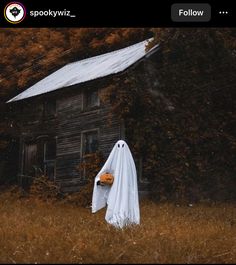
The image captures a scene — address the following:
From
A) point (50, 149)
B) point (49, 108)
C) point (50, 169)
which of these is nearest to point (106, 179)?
point (50, 169)

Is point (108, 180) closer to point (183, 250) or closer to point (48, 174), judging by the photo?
point (183, 250)

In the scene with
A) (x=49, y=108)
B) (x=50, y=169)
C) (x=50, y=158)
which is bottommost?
(x=50, y=169)

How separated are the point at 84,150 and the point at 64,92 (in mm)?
2966

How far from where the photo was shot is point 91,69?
77.7 ft

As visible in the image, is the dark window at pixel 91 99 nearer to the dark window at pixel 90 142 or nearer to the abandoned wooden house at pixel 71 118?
the abandoned wooden house at pixel 71 118

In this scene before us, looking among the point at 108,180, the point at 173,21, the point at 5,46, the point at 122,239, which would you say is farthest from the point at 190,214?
the point at 5,46

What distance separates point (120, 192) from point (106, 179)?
42cm

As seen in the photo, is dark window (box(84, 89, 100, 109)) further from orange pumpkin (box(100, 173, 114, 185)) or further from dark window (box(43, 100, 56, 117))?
orange pumpkin (box(100, 173, 114, 185))

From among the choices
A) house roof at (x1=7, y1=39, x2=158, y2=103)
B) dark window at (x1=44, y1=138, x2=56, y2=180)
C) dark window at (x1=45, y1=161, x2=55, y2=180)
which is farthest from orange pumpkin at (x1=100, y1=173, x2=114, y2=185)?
dark window at (x1=45, y1=161, x2=55, y2=180)

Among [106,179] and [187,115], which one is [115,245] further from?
[187,115]

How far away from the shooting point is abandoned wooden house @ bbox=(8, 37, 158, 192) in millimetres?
20891

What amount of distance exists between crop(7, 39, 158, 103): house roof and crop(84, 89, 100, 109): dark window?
2.31 feet

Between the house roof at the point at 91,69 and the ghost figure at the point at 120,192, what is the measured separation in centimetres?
866

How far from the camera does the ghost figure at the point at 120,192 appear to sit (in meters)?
11.1
